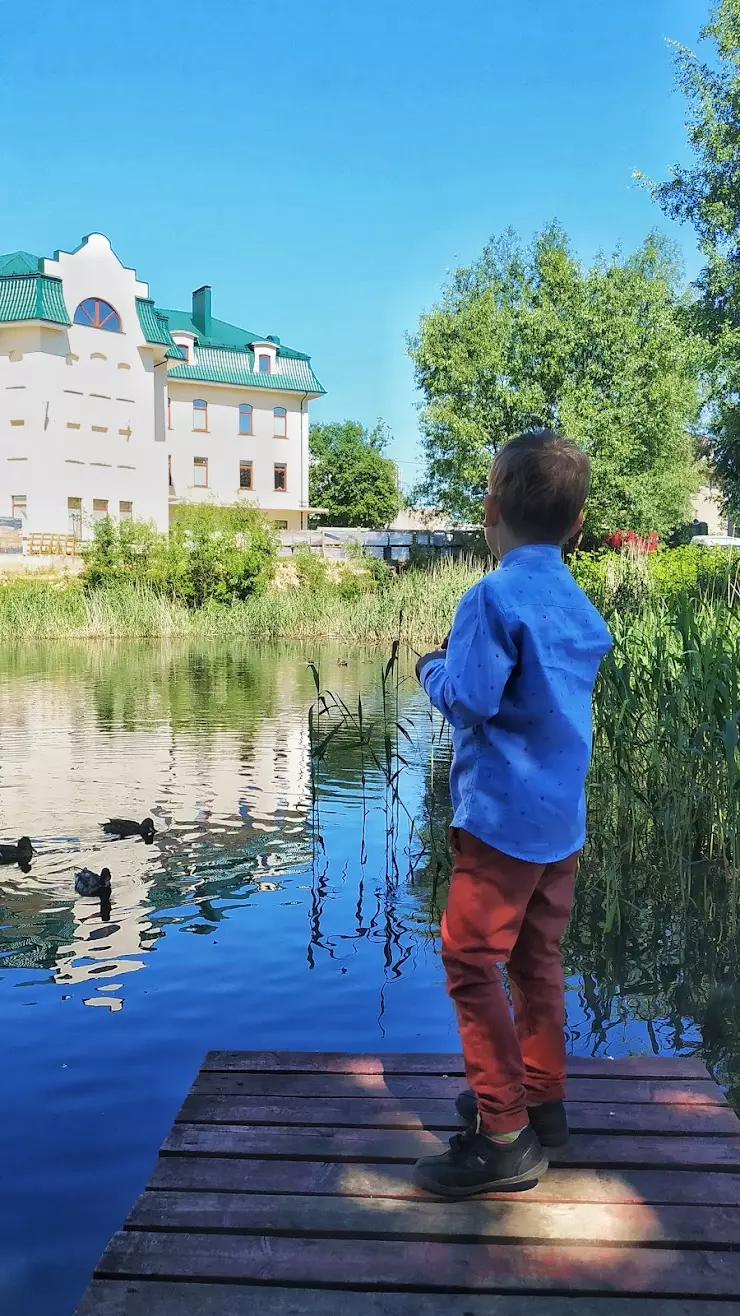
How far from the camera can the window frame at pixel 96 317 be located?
3878cm

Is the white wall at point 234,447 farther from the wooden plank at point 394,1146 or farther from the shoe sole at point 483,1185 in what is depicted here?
the shoe sole at point 483,1185

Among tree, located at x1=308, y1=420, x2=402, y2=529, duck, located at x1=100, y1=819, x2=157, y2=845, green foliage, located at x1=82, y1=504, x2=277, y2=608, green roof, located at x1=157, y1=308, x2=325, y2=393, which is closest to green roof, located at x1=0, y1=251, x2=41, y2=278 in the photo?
green roof, located at x1=157, y1=308, x2=325, y2=393

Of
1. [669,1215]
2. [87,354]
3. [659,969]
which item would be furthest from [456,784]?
[87,354]

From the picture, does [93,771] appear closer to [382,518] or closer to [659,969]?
[659,969]

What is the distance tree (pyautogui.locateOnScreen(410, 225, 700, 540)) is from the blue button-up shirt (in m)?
33.9

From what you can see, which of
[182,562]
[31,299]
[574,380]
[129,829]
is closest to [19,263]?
[31,299]

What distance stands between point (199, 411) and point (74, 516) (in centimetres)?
920

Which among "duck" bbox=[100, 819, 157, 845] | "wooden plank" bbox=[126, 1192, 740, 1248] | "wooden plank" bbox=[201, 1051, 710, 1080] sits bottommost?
"duck" bbox=[100, 819, 157, 845]

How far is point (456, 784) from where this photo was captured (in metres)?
2.61

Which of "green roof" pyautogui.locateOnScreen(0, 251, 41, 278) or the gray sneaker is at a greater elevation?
"green roof" pyautogui.locateOnScreen(0, 251, 41, 278)

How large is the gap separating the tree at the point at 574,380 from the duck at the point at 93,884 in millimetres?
31001

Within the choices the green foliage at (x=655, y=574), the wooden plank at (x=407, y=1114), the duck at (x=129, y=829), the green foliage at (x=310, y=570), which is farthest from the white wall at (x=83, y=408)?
the wooden plank at (x=407, y=1114)

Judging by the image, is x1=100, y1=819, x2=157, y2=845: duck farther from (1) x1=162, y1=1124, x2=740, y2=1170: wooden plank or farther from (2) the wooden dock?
(1) x1=162, y1=1124, x2=740, y2=1170: wooden plank

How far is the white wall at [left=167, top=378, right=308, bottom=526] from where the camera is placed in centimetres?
4544
